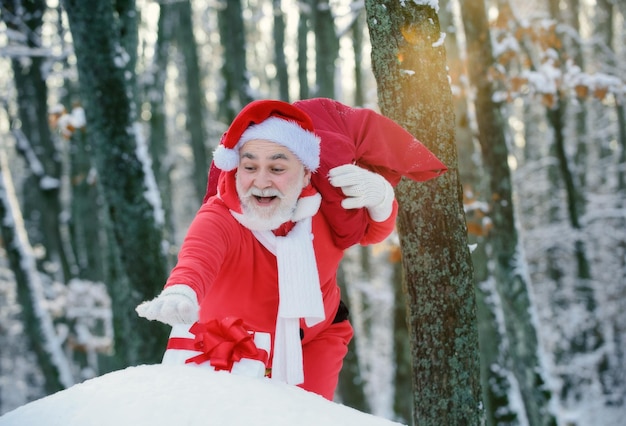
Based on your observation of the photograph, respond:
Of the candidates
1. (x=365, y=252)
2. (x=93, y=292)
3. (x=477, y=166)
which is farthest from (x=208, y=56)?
(x=477, y=166)

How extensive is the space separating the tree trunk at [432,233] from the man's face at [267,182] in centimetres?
52

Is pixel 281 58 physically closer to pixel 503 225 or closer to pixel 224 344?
pixel 503 225

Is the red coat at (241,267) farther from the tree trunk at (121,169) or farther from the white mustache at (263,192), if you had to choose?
the tree trunk at (121,169)

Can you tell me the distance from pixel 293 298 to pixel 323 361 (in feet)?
1.70

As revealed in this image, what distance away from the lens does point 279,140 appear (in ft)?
8.38

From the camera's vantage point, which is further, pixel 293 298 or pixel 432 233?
pixel 432 233

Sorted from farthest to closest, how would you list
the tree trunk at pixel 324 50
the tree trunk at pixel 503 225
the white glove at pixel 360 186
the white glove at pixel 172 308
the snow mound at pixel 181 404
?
the tree trunk at pixel 324 50 → the tree trunk at pixel 503 225 → the white glove at pixel 360 186 → the white glove at pixel 172 308 → the snow mound at pixel 181 404

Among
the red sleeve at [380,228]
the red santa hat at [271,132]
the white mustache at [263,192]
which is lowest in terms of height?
the red sleeve at [380,228]

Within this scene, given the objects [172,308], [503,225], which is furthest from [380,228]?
[503,225]

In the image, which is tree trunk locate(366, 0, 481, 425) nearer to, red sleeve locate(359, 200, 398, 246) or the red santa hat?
red sleeve locate(359, 200, 398, 246)

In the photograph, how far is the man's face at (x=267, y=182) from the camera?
2514mm

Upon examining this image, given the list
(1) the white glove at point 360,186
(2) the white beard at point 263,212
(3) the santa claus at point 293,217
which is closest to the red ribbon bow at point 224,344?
(3) the santa claus at point 293,217

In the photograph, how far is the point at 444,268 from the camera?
8.45 ft

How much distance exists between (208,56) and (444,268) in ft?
59.2
